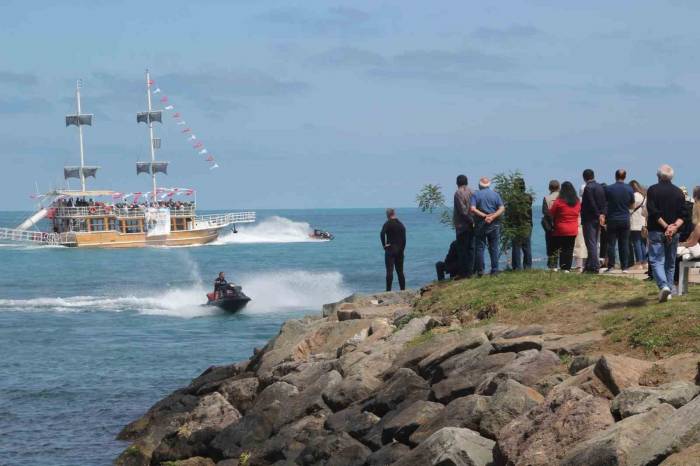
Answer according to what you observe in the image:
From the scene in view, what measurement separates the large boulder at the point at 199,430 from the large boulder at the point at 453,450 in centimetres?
482

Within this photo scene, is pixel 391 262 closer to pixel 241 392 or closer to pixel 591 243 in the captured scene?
pixel 591 243

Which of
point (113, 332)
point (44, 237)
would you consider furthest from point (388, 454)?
point (44, 237)

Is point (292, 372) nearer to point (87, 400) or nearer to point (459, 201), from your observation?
point (459, 201)

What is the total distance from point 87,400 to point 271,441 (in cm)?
871

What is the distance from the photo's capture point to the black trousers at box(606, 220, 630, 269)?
18.5 m

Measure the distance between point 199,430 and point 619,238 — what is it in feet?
25.2

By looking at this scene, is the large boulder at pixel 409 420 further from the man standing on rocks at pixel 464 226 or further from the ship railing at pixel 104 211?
the ship railing at pixel 104 211

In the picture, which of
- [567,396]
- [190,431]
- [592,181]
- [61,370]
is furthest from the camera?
[61,370]

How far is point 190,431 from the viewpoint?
49.0 ft

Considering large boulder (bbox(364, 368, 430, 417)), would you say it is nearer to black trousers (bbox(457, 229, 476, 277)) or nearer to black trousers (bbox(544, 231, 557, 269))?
black trousers (bbox(457, 229, 476, 277))

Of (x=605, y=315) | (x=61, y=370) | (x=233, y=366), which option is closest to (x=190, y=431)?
(x=233, y=366)

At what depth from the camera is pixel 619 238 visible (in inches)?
739

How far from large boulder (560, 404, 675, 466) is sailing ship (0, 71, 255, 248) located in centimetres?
8663

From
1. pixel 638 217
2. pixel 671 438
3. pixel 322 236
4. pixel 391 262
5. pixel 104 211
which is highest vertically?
pixel 104 211
